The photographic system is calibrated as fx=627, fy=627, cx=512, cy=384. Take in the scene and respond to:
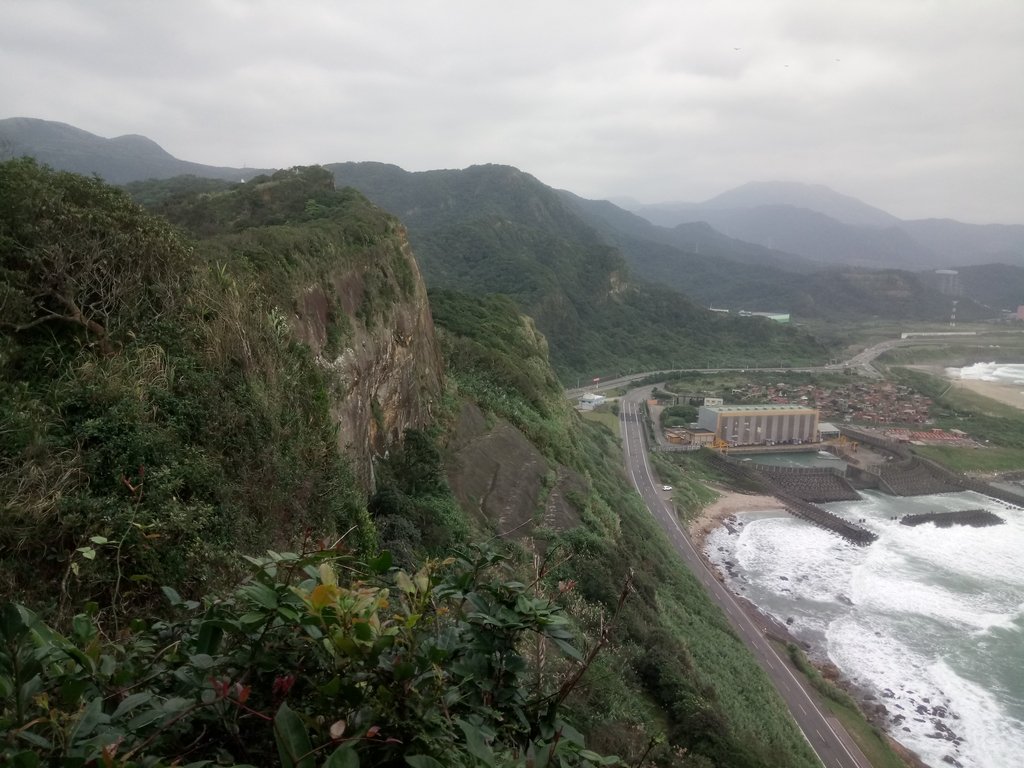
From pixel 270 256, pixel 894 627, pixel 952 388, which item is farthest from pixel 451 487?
pixel 952 388

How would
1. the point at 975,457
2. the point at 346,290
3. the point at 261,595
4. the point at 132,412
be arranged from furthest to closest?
the point at 975,457 < the point at 346,290 < the point at 132,412 < the point at 261,595

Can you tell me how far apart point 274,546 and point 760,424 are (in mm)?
49019

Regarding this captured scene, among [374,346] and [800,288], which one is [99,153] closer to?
[374,346]

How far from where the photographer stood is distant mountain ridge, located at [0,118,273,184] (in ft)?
206

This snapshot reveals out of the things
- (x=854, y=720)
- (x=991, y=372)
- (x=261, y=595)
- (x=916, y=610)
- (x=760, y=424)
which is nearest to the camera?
(x=261, y=595)

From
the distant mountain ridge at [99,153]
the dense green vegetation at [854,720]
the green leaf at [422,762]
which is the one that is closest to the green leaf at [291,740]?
the green leaf at [422,762]

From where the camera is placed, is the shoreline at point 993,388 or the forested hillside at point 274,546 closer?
the forested hillside at point 274,546

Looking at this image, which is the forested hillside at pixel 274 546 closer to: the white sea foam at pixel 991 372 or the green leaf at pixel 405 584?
the green leaf at pixel 405 584

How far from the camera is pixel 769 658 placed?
2053cm

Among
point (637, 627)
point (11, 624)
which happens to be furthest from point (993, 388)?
point (11, 624)

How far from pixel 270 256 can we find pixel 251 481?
5089 mm

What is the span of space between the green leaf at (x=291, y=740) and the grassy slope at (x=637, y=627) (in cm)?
166

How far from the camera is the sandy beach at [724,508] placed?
3286 cm

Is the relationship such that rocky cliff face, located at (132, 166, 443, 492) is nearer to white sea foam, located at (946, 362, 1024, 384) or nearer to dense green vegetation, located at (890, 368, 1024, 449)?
dense green vegetation, located at (890, 368, 1024, 449)
